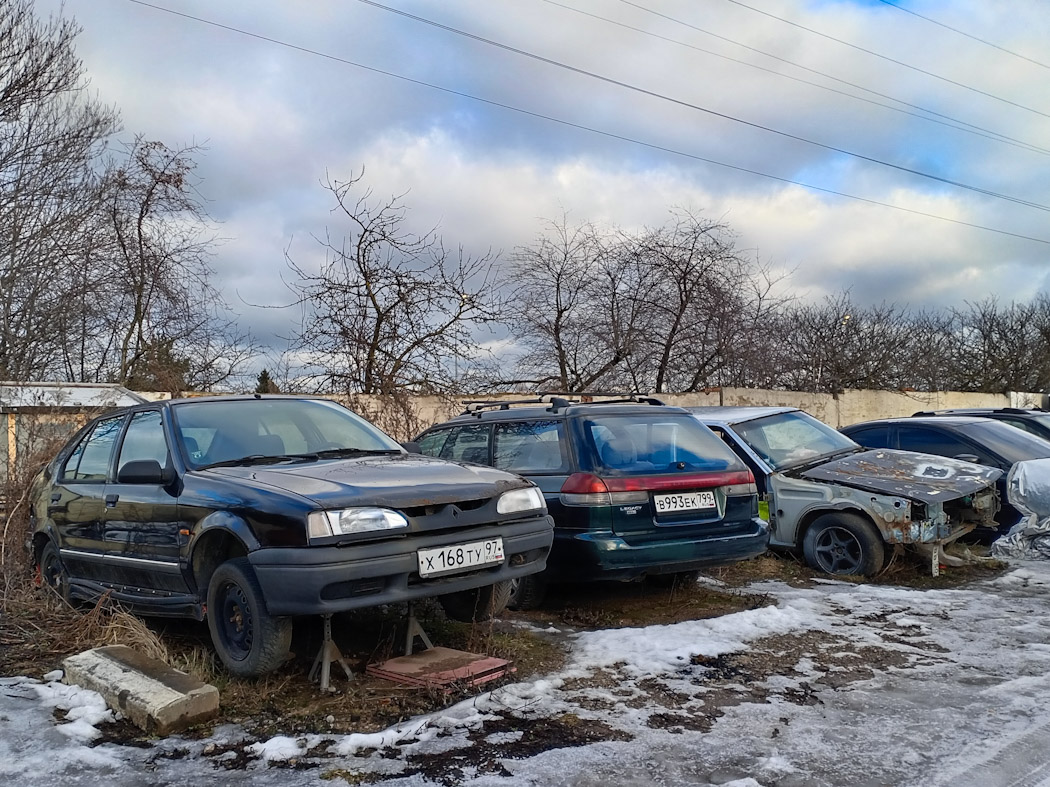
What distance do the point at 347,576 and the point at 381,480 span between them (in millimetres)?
600

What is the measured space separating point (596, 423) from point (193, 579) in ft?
9.44

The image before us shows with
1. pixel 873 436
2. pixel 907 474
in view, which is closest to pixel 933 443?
pixel 873 436

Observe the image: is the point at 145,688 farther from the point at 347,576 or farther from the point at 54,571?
the point at 54,571

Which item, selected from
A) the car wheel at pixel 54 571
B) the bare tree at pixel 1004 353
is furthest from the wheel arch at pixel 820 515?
the bare tree at pixel 1004 353

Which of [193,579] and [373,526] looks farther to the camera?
[193,579]

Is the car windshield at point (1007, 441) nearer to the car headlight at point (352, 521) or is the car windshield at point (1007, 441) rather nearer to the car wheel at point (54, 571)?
the car headlight at point (352, 521)

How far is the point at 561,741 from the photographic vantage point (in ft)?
11.3

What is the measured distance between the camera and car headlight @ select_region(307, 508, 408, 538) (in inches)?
150

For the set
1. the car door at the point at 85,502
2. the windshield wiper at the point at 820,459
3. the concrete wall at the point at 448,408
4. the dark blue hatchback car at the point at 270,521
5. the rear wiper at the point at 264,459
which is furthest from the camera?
the concrete wall at the point at 448,408

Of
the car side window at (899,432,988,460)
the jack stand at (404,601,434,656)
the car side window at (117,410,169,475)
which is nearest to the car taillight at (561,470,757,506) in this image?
the jack stand at (404,601,434,656)

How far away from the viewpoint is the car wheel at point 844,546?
23.0ft

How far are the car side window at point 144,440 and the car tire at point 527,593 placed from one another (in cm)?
253

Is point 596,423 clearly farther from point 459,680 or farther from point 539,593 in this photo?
point 459,680

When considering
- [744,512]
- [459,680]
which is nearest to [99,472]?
[459,680]
